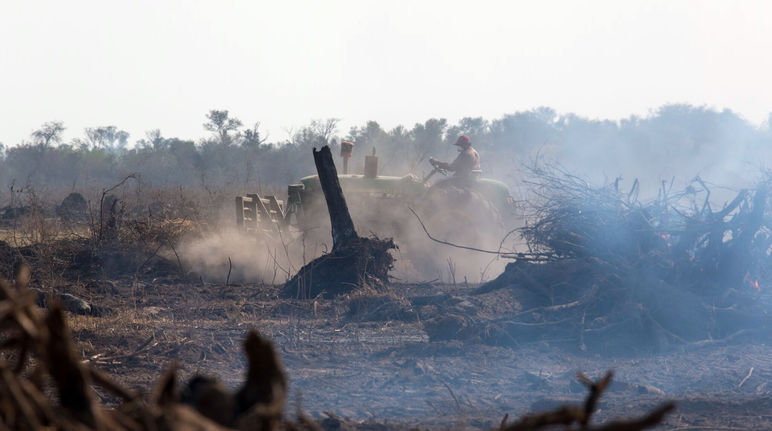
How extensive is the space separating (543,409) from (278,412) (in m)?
4.98

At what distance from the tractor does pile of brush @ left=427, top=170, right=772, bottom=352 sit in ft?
12.3

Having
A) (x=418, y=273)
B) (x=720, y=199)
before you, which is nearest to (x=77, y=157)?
(x=720, y=199)

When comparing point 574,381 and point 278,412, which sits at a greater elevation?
point 278,412

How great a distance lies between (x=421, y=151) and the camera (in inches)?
1993

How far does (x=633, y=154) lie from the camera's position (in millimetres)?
58125

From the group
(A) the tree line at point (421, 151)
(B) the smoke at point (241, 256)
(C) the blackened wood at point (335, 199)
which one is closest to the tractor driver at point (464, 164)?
(B) the smoke at point (241, 256)

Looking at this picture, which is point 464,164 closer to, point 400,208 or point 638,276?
point 400,208

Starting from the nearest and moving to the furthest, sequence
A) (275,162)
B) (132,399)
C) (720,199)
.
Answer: (132,399), (720,199), (275,162)

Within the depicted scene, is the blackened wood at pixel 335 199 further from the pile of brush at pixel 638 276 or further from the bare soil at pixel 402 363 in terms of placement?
the pile of brush at pixel 638 276

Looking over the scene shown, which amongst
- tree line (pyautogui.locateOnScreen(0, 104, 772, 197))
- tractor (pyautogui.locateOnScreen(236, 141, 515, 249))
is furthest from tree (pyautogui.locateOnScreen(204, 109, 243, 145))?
tractor (pyautogui.locateOnScreen(236, 141, 515, 249))

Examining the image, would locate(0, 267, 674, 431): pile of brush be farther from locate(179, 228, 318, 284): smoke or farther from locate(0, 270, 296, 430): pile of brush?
locate(179, 228, 318, 284): smoke

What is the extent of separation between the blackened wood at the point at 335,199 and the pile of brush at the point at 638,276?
8.97ft

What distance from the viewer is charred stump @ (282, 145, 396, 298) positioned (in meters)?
11.6

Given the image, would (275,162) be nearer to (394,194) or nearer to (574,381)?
(394,194)
